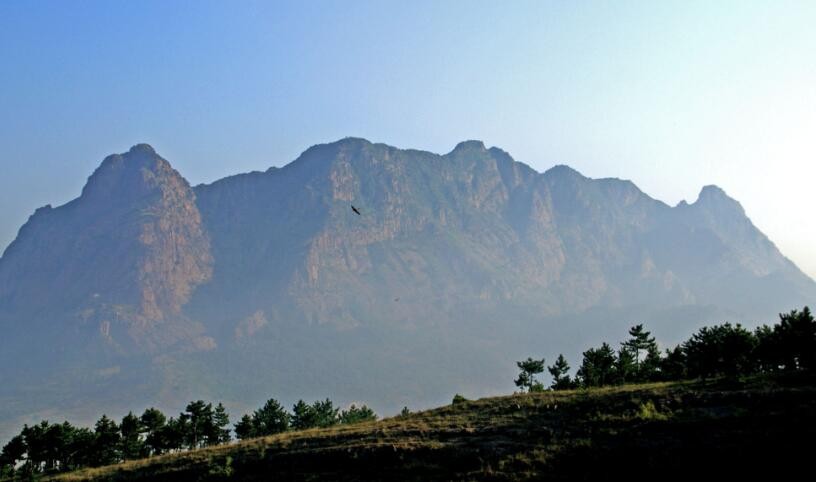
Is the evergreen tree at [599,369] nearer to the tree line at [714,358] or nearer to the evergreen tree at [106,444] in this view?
the tree line at [714,358]

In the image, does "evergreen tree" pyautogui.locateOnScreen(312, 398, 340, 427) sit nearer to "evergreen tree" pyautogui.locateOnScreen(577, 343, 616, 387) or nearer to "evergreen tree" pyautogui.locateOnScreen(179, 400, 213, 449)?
"evergreen tree" pyautogui.locateOnScreen(179, 400, 213, 449)

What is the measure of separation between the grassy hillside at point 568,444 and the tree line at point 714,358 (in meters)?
19.2

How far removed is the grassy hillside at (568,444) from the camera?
114ft

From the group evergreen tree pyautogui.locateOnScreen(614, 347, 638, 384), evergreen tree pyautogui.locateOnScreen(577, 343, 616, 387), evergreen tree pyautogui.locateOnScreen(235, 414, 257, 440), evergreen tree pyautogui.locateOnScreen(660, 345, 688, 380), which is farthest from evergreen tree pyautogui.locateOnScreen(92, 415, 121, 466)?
evergreen tree pyautogui.locateOnScreen(660, 345, 688, 380)

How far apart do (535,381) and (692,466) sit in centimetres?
8153

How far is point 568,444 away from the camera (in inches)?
1566

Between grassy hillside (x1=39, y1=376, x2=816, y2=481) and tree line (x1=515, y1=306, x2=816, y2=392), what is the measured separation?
63.1 feet

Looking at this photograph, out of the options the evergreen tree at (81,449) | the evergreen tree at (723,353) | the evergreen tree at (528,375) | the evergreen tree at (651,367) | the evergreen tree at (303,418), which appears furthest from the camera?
the evergreen tree at (303,418)

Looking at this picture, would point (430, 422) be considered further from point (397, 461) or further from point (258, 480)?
point (258, 480)

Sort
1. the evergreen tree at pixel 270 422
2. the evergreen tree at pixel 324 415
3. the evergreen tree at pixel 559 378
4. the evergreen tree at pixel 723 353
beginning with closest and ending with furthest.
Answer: the evergreen tree at pixel 723 353 < the evergreen tree at pixel 559 378 < the evergreen tree at pixel 270 422 < the evergreen tree at pixel 324 415

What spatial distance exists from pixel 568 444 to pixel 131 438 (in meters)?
85.9

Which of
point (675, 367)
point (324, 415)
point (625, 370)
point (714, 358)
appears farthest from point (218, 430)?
point (714, 358)

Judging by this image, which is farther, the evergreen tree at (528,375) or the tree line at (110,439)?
the evergreen tree at (528,375)

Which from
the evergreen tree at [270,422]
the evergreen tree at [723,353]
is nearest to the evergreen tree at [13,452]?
the evergreen tree at [270,422]
